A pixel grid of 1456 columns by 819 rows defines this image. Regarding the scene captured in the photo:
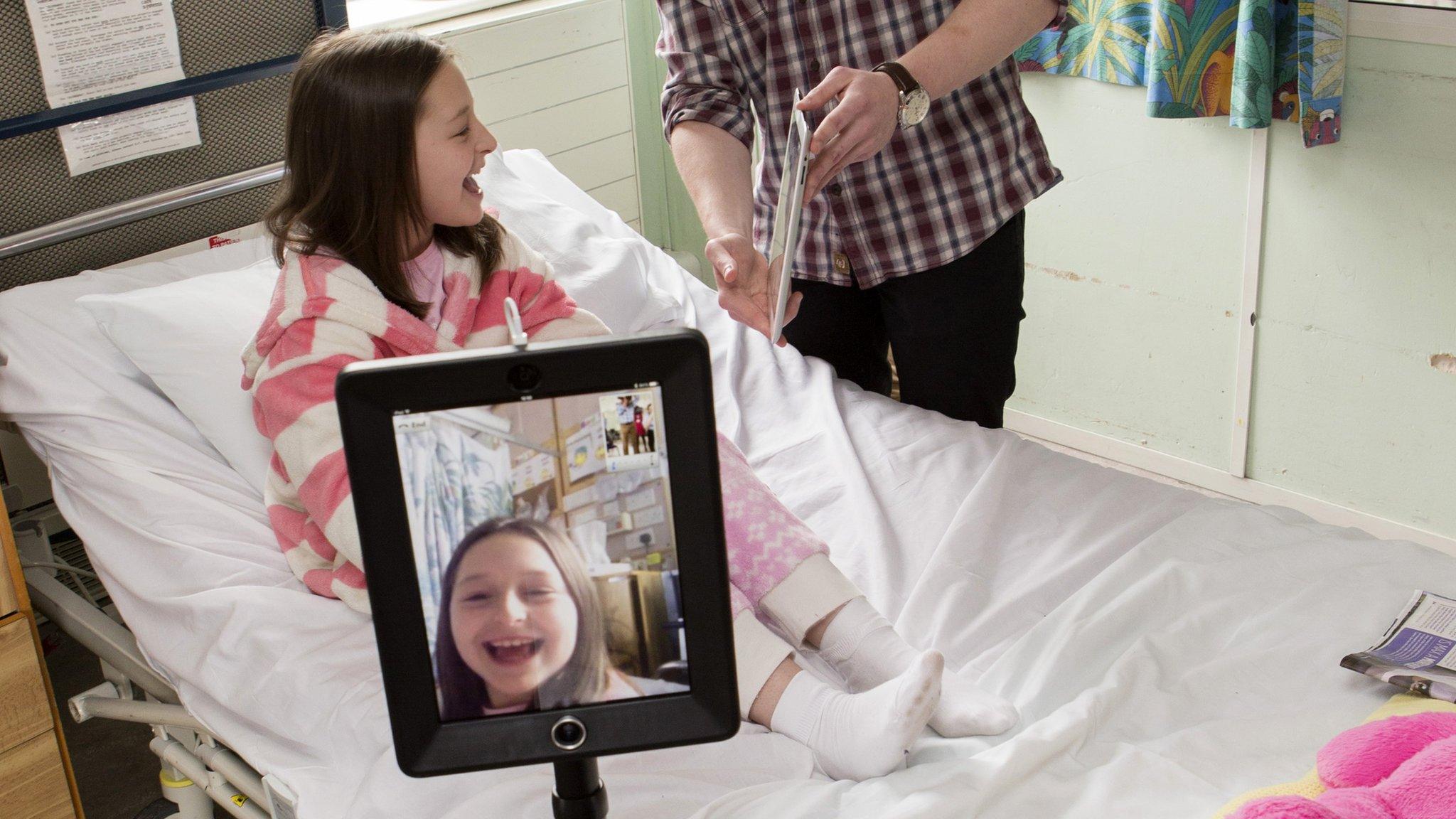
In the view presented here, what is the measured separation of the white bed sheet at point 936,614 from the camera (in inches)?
41.3

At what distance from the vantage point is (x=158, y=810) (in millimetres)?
1827

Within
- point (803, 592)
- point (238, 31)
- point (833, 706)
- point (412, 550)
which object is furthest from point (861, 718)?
point (238, 31)

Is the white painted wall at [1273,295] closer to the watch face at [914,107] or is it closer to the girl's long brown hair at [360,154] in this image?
the watch face at [914,107]

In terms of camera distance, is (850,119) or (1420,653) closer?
(1420,653)

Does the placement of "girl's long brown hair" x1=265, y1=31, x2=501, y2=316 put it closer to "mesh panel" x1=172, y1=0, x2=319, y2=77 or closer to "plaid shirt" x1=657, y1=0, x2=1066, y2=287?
"plaid shirt" x1=657, y1=0, x2=1066, y2=287

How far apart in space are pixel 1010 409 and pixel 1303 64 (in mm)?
1001

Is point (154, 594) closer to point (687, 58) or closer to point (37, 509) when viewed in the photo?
point (37, 509)

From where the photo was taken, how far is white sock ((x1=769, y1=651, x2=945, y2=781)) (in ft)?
3.40

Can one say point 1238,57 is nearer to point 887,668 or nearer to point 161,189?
point 887,668

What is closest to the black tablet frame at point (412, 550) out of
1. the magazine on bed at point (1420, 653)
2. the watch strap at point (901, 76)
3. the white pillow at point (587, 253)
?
the magazine on bed at point (1420, 653)

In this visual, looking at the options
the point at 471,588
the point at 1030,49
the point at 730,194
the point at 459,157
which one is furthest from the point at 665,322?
the point at 471,588

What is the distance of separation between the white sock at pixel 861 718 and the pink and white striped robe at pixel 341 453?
46 millimetres

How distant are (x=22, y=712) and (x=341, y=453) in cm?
53

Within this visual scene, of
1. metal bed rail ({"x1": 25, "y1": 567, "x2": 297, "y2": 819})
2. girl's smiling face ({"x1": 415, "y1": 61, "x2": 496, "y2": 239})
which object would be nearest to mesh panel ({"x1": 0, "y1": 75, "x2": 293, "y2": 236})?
metal bed rail ({"x1": 25, "y1": 567, "x2": 297, "y2": 819})
